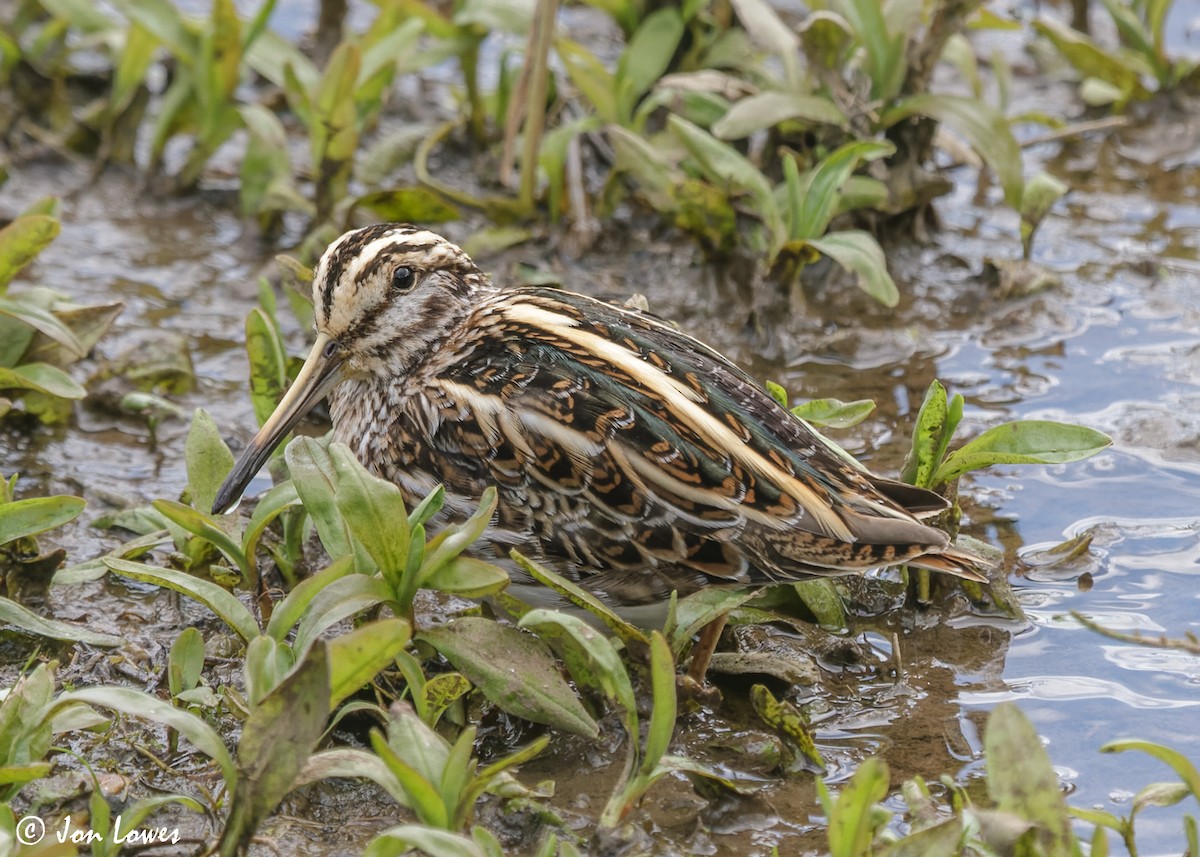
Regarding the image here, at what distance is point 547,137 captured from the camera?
6305 millimetres

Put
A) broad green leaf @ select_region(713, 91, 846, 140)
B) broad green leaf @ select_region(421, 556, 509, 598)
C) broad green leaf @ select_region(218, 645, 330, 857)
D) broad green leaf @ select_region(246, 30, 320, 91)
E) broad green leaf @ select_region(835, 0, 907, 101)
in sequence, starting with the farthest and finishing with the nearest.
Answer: broad green leaf @ select_region(246, 30, 320, 91), broad green leaf @ select_region(835, 0, 907, 101), broad green leaf @ select_region(713, 91, 846, 140), broad green leaf @ select_region(421, 556, 509, 598), broad green leaf @ select_region(218, 645, 330, 857)

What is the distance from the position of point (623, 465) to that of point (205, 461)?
1.31 meters

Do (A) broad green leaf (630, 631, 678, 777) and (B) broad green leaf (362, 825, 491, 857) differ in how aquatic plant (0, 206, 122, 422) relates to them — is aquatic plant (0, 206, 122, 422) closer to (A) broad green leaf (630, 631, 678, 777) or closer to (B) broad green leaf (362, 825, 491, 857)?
(B) broad green leaf (362, 825, 491, 857)

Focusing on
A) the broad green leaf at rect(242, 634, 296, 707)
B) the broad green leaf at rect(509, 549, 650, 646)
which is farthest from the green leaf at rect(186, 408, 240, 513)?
the broad green leaf at rect(509, 549, 650, 646)

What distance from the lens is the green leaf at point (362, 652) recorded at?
11.4ft

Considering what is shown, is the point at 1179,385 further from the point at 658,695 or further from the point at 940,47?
the point at 658,695

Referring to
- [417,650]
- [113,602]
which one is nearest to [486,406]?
[417,650]

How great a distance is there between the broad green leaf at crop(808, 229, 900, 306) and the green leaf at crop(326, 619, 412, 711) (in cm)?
243

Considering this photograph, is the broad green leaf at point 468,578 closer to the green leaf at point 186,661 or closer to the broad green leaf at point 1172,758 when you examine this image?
the green leaf at point 186,661

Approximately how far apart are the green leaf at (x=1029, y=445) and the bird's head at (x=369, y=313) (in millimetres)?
1545

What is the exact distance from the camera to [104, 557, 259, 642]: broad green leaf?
3.95 metres

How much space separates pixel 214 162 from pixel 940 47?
135 inches

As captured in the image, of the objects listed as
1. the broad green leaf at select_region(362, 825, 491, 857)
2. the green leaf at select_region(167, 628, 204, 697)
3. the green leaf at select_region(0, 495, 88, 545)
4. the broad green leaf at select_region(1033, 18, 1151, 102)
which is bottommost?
the green leaf at select_region(167, 628, 204, 697)

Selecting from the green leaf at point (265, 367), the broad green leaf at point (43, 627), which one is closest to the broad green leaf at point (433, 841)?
the broad green leaf at point (43, 627)
